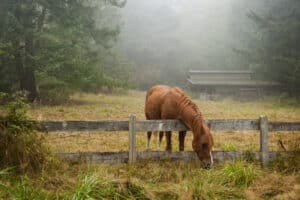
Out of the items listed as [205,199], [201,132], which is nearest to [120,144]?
[201,132]

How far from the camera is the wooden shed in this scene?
32844 mm

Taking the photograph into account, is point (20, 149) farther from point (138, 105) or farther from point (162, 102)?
point (138, 105)

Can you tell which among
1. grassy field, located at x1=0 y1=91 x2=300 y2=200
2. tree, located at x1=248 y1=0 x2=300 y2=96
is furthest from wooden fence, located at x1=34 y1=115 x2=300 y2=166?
tree, located at x1=248 y1=0 x2=300 y2=96

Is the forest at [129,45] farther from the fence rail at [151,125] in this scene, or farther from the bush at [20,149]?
the bush at [20,149]

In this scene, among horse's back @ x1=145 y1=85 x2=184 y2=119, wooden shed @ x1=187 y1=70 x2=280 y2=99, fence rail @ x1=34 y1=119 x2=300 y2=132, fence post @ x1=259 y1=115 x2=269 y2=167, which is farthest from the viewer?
wooden shed @ x1=187 y1=70 x2=280 y2=99

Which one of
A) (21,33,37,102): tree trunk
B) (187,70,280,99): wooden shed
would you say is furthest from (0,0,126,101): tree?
(187,70,280,99): wooden shed

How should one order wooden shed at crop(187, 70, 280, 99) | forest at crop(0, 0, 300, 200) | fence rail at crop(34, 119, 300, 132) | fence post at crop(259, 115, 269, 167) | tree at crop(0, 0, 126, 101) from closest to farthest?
1. forest at crop(0, 0, 300, 200)
2. fence rail at crop(34, 119, 300, 132)
3. fence post at crop(259, 115, 269, 167)
4. tree at crop(0, 0, 126, 101)
5. wooden shed at crop(187, 70, 280, 99)

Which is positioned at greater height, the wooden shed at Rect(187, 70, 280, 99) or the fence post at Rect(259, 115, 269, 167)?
the fence post at Rect(259, 115, 269, 167)

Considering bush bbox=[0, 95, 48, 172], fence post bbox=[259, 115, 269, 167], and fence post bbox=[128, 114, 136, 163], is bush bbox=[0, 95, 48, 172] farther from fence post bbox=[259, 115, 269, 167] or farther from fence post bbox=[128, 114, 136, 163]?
fence post bbox=[259, 115, 269, 167]

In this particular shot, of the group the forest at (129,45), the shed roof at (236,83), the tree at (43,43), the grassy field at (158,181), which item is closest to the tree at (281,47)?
the forest at (129,45)

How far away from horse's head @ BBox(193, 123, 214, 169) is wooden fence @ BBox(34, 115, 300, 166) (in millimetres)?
228

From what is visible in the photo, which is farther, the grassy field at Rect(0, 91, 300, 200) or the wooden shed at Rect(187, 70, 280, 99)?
the wooden shed at Rect(187, 70, 280, 99)

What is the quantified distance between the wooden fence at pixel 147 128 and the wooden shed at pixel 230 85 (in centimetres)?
2511

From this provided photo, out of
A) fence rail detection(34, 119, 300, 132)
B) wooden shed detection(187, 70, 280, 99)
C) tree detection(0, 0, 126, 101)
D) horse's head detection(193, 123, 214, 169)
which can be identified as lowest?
wooden shed detection(187, 70, 280, 99)
